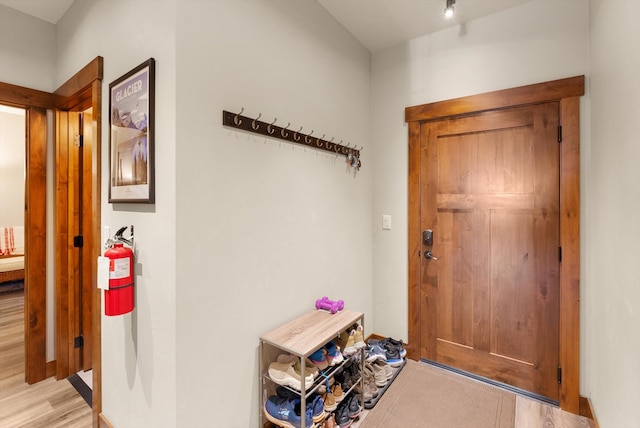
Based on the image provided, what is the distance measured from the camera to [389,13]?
223cm

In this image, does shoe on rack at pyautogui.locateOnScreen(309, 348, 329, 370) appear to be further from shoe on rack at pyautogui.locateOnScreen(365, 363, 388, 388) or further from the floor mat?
shoe on rack at pyautogui.locateOnScreen(365, 363, 388, 388)

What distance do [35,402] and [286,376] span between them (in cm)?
189

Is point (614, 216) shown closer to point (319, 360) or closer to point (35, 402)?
point (319, 360)

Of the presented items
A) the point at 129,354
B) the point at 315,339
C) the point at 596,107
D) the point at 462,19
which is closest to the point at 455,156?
the point at 596,107

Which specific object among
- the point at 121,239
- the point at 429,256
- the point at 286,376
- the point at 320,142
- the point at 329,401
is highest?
the point at 320,142

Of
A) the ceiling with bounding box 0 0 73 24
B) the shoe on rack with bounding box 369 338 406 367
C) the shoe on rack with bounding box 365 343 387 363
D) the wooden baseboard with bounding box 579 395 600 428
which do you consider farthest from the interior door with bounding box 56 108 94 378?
the wooden baseboard with bounding box 579 395 600 428

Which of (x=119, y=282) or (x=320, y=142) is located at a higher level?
(x=320, y=142)

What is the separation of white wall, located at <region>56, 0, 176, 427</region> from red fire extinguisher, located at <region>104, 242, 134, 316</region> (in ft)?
0.13

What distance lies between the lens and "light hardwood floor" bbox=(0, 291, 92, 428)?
1.87 metres

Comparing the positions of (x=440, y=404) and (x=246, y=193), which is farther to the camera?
(x=440, y=404)

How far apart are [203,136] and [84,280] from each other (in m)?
1.88

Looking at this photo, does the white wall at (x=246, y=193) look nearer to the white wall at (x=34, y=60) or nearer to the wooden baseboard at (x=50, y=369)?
the white wall at (x=34, y=60)

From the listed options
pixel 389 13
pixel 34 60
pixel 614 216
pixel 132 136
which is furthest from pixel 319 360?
pixel 34 60

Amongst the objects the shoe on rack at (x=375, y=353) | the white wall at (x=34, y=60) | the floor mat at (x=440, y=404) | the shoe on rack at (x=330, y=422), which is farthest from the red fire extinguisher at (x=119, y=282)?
the shoe on rack at (x=375, y=353)
